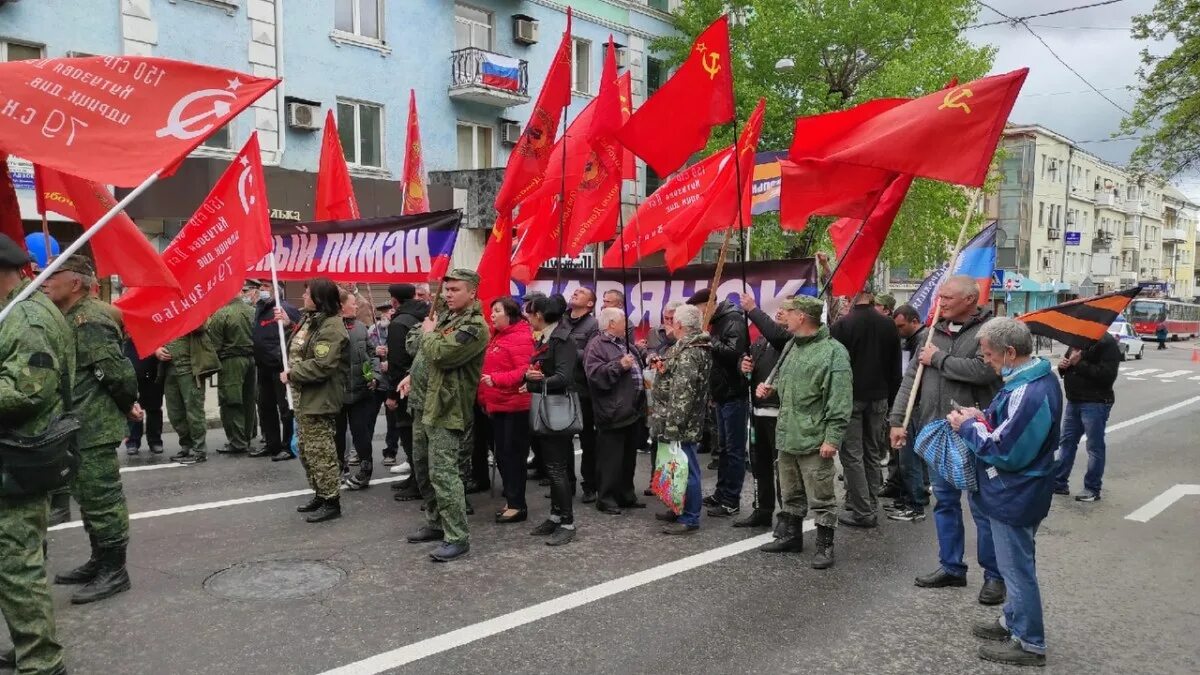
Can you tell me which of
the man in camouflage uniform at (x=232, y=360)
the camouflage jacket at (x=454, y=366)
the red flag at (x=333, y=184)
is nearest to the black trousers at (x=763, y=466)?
the camouflage jacket at (x=454, y=366)

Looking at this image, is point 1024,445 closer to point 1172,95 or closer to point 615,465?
point 615,465

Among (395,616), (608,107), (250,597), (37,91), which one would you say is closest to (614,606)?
(395,616)

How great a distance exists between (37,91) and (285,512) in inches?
151

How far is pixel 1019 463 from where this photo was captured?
14.2 feet

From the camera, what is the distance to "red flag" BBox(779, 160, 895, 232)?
6879 millimetres

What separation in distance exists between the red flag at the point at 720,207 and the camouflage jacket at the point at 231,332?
488 centimetres

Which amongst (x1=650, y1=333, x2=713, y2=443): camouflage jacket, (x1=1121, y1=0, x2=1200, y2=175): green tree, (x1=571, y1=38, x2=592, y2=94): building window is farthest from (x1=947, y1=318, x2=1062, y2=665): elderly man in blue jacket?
(x1=571, y1=38, x2=592, y2=94): building window

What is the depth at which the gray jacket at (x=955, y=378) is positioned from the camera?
5.61 metres

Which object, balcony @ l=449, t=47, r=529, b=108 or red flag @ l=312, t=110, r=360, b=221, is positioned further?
balcony @ l=449, t=47, r=529, b=108

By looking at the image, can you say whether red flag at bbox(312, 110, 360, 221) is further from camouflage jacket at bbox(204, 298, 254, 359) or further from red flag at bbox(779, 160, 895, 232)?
red flag at bbox(779, 160, 895, 232)

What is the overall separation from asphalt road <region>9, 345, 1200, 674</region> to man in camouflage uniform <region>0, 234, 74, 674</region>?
38 cm

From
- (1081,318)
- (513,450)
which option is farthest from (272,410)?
(1081,318)

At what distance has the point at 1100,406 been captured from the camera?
8.14 m

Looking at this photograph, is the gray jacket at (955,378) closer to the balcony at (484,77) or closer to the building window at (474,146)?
the balcony at (484,77)
